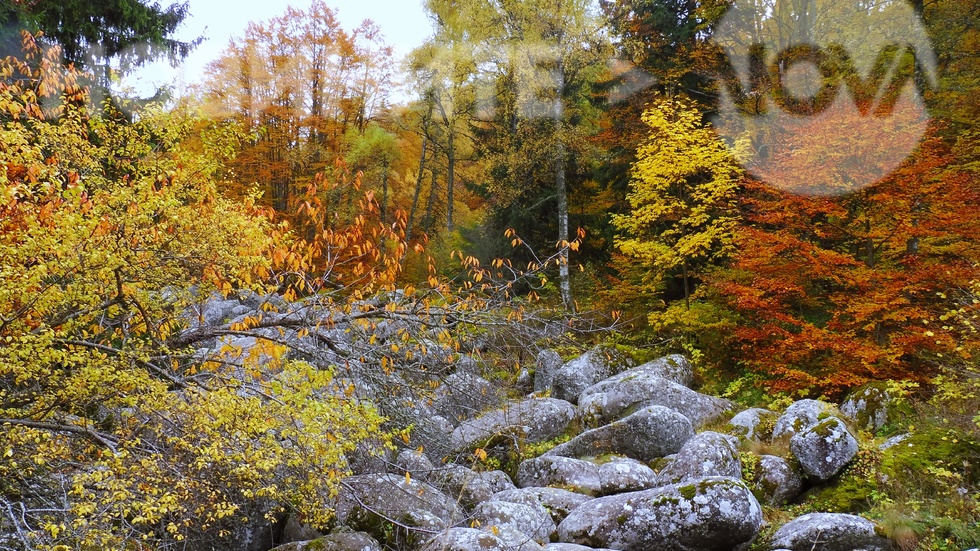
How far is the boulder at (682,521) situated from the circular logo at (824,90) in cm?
817

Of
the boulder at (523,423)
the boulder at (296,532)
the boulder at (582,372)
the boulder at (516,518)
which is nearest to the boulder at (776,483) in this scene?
the boulder at (516,518)

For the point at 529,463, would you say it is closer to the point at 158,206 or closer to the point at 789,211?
the point at 158,206

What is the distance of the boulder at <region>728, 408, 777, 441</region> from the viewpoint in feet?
33.2

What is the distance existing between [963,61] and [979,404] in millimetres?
11718

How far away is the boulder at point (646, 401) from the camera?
39.0 feet

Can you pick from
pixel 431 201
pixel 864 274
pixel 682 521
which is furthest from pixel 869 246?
pixel 431 201

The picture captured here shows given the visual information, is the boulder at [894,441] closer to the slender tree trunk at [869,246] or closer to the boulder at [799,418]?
the boulder at [799,418]

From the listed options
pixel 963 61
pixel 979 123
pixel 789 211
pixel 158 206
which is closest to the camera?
pixel 158 206

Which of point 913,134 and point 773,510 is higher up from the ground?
point 913,134

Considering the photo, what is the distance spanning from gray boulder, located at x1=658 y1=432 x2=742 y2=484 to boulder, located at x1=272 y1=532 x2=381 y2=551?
4228mm

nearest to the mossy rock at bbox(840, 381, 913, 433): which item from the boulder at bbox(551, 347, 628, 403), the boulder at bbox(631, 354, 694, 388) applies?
the boulder at bbox(631, 354, 694, 388)

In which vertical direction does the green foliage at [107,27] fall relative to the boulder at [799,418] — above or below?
above

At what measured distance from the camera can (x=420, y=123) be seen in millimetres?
27484

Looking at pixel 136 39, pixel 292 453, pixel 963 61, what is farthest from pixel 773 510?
pixel 136 39
